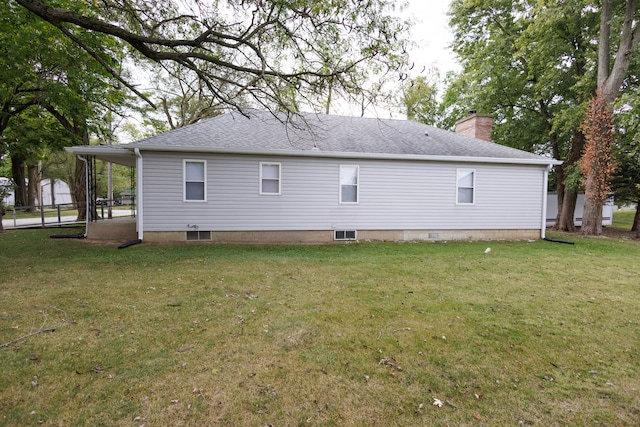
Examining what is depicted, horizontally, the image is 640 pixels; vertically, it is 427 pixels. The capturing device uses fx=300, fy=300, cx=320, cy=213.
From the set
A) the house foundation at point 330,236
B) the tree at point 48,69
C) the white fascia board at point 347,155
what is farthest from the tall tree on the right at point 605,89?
the tree at point 48,69

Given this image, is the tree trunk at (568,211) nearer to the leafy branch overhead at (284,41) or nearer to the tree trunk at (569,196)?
the tree trunk at (569,196)

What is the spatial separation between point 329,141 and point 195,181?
454 centimetres

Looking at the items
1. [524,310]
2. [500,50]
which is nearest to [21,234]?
[524,310]

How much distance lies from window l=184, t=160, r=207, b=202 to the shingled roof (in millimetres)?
525

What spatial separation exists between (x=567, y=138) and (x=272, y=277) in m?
17.8

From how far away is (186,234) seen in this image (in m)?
9.14

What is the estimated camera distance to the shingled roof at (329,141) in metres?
8.99

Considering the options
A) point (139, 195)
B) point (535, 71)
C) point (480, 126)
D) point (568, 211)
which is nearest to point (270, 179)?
point (139, 195)

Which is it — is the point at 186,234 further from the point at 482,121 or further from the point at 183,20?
the point at 482,121

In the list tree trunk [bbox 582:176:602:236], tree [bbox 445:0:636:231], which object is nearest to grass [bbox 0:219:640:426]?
tree trunk [bbox 582:176:602:236]

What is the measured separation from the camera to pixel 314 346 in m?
Result: 3.21

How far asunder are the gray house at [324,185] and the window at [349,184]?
0.11 ft

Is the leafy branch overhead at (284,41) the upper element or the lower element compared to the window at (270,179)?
upper

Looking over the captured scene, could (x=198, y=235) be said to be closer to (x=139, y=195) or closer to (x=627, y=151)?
(x=139, y=195)
